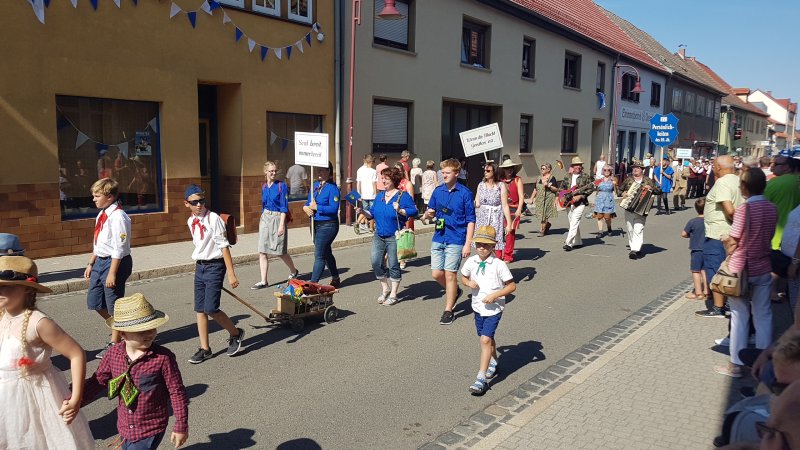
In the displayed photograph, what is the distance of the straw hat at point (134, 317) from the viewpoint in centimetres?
307

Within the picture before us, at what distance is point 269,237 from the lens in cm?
880

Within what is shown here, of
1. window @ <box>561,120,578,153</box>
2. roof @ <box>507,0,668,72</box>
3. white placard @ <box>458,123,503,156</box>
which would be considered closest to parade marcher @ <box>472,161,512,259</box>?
white placard @ <box>458,123,503,156</box>

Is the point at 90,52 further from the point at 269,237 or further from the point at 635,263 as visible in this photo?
the point at 635,263

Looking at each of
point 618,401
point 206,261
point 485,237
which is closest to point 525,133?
point 485,237

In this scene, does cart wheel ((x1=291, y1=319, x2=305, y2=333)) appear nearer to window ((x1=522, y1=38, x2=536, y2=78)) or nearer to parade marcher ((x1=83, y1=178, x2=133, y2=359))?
parade marcher ((x1=83, y1=178, x2=133, y2=359))

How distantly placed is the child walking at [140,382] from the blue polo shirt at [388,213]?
15.4 ft

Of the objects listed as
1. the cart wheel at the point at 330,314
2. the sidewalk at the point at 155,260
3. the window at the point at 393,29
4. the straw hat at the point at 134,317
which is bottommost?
the cart wheel at the point at 330,314

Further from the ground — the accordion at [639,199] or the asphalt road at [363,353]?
the accordion at [639,199]

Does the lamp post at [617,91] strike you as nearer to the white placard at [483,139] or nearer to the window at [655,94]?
the window at [655,94]

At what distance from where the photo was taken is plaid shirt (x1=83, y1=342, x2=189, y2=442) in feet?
10.1

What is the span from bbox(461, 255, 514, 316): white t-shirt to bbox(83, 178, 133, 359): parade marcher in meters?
3.17

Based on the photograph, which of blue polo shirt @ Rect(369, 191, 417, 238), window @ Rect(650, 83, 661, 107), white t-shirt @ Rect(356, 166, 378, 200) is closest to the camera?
blue polo shirt @ Rect(369, 191, 417, 238)

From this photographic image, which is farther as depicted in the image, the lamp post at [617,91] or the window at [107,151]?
the lamp post at [617,91]

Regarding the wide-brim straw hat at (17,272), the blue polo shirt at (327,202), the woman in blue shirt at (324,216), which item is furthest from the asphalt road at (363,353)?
the wide-brim straw hat at (17,272)
